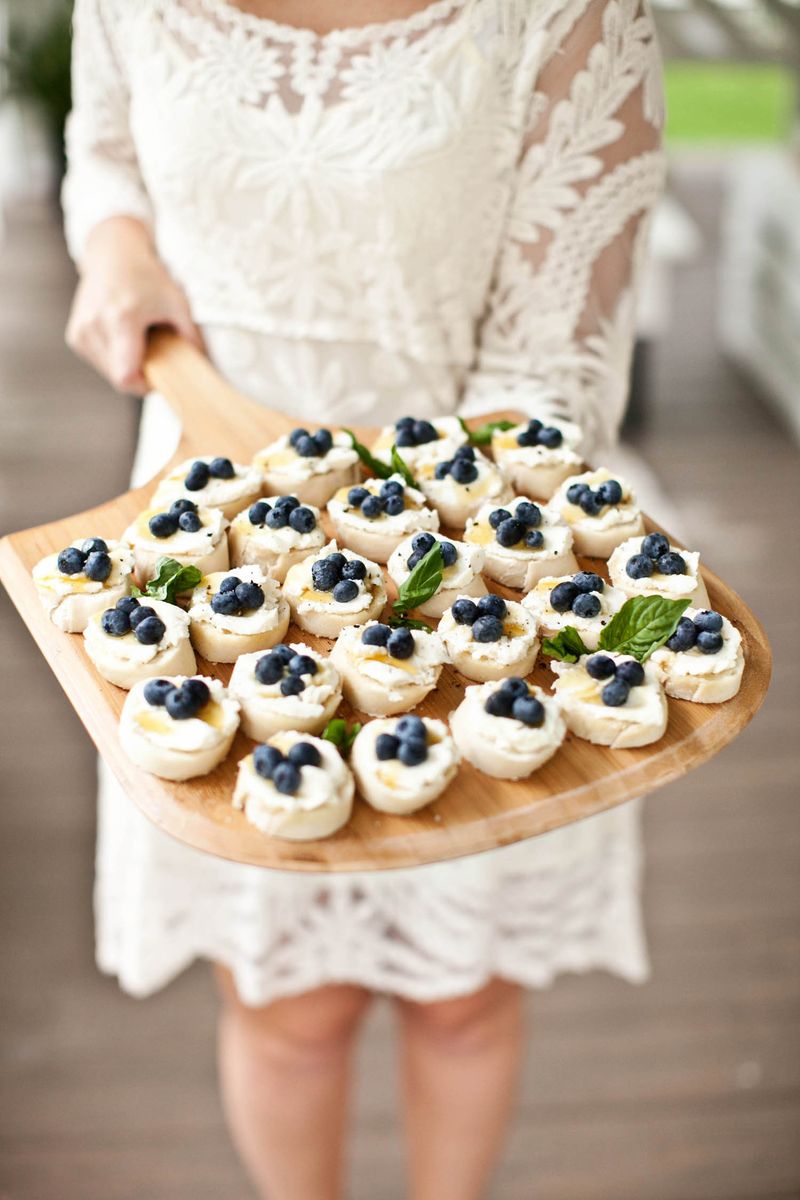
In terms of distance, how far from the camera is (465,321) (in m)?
1.64

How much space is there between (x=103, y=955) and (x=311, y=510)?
1.02 metres

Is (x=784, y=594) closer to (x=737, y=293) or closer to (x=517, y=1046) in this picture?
(x=737, y=293)

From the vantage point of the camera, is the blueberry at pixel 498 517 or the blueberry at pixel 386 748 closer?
the blueberry at pixel 386 748

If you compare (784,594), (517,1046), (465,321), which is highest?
(465,321)

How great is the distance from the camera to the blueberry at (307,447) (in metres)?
1.45

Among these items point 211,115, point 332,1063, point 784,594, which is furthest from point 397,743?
point 784,594

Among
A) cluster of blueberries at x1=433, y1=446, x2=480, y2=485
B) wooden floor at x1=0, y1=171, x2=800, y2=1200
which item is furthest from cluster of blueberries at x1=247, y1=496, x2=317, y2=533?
wooden floor at x1=0, y1=171, x2=800, y2=1200

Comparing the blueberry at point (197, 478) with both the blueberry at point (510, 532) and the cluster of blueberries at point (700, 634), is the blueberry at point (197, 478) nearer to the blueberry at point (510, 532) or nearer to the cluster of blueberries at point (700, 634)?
the blueberry at point (510, 532)

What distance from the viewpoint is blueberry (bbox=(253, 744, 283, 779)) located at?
1097mm

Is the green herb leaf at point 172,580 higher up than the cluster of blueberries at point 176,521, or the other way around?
the cluster of blueberries at point 176,521

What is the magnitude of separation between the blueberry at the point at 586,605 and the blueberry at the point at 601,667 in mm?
70

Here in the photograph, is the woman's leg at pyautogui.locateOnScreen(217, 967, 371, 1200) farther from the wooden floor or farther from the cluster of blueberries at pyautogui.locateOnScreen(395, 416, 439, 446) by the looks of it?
the cluster of blueberries at pyautogui.locateOnScreen(395, 416, 439, 446)

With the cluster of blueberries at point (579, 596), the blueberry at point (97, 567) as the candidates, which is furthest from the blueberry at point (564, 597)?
the blueberry at point (97, 567)

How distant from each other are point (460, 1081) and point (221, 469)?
106 centimetres
